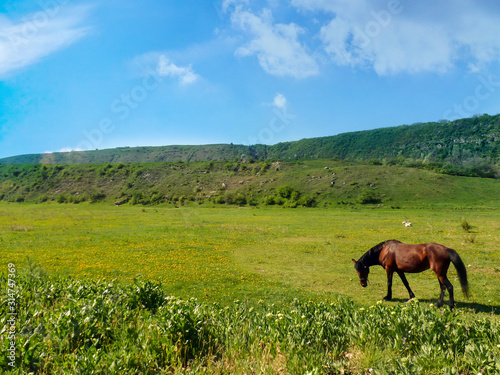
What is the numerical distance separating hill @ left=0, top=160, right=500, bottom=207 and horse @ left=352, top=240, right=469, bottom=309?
69.9m

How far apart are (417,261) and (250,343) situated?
7.83 metres

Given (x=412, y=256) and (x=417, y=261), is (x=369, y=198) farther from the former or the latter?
(x=417, y=261)

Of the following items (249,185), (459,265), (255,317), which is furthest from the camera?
(249,185)

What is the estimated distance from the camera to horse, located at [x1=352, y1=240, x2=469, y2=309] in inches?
406

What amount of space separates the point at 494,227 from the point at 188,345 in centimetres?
4186

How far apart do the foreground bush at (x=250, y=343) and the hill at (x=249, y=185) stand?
76183 mm

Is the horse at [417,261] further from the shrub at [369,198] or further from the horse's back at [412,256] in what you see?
the shrub at [369,198]

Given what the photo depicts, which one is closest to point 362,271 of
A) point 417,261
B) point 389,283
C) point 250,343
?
point 389,283

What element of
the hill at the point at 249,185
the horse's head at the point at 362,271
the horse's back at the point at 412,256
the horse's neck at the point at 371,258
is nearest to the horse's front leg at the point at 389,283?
the horse's back at the point at 412,256

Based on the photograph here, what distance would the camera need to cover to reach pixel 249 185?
365ft

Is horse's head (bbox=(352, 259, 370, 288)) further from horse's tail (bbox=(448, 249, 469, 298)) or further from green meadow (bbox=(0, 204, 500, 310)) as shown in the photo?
horse's tail (bbox=(448, 249, 469, 298))

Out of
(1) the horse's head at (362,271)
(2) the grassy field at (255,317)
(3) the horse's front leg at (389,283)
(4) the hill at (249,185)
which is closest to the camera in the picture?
(2) the grassy field at (255,317)

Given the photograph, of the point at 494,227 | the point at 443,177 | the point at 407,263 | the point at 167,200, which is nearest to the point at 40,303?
the point at 407,263

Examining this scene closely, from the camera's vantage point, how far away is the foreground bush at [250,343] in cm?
502
